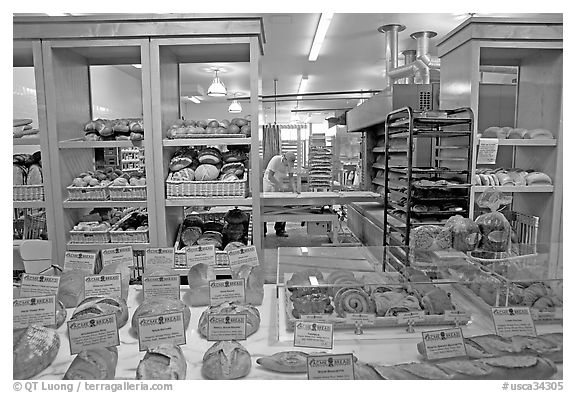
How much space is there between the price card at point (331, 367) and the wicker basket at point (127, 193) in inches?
69.6

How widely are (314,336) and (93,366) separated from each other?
1.92 ft

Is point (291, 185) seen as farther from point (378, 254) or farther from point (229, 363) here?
point (229, 363)

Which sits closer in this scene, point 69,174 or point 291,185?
point 69,174

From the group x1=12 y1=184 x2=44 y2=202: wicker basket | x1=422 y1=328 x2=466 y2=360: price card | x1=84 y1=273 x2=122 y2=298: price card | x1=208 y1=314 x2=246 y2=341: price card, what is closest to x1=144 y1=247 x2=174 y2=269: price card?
x1=84 y1=273 x2=122 y2=298: price card

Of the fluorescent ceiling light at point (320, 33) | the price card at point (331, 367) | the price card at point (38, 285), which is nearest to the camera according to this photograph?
the price card at point (331, 367)

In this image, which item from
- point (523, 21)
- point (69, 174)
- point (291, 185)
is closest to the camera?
point (523, 21)

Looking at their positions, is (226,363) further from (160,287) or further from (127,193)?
(127,193)

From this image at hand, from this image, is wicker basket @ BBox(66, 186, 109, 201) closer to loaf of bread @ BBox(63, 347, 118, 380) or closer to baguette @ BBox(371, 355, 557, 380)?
loaf of bread @ BBox(63, 347, 118, 380)

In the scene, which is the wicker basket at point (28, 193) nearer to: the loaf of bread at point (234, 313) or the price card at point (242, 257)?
the price card at point (242, 257)

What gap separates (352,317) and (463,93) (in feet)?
6.00

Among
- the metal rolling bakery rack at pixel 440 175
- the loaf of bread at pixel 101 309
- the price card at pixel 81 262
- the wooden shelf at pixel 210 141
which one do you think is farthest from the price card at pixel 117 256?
the metal rolling bakery rack at pixel 440 175

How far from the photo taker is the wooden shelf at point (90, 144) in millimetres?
2488
